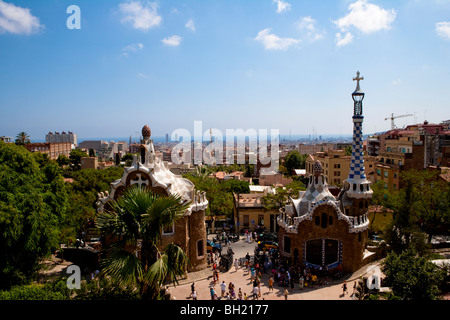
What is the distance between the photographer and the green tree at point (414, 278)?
1543 cm

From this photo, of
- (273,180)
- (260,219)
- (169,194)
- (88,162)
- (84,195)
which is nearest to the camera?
(169,194)

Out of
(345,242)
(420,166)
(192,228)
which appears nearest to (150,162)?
(192,228)

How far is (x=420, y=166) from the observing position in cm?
4725

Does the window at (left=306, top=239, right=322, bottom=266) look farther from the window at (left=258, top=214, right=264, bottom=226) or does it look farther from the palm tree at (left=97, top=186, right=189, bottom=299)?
the palm tree at (left=97, top=186, right=189, bottom=299)

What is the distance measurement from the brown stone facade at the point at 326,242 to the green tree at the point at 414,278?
6230mm

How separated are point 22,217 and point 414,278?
71.3ft

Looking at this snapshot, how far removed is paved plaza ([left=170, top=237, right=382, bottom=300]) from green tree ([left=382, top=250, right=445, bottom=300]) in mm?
3967

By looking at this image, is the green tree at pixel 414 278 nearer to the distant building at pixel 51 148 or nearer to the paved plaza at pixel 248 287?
the paved plaza at pixel 248 287

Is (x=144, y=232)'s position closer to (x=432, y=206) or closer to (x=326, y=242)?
(x=326, y=242)

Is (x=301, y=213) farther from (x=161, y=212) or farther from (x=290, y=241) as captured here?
(x=161, y=212)

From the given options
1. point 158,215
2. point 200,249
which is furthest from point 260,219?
point 158,215

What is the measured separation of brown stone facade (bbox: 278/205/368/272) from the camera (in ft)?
77.2

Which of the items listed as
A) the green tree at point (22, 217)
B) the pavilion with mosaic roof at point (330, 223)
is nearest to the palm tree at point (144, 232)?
the green tree at point (22, 217)

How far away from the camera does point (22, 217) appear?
1833cm
